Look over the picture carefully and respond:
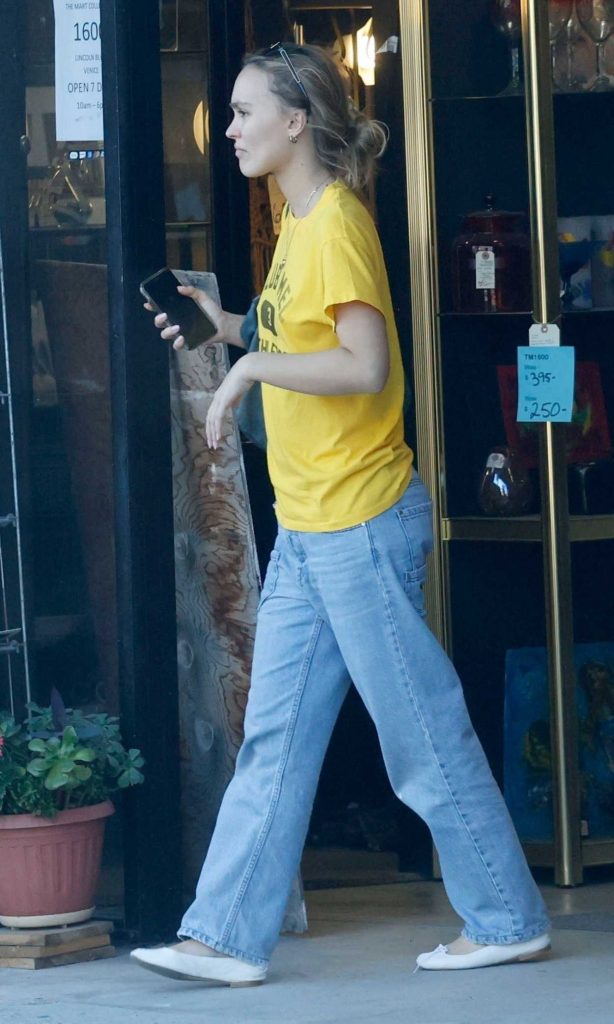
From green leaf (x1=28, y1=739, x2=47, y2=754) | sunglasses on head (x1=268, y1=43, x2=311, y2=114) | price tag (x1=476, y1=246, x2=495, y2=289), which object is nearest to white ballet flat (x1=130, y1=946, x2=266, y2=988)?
green leaf (x1=28, y1=739, x2=47, y2=754)

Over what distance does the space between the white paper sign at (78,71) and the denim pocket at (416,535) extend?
1082mm

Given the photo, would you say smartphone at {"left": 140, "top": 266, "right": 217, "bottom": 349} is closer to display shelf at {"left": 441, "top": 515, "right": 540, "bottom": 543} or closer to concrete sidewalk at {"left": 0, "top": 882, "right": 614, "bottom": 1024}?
display shelf at {"left": 441, "top": 515, "right": 540, "bottom": 543}

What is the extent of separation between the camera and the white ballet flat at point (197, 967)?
3152 millimetres

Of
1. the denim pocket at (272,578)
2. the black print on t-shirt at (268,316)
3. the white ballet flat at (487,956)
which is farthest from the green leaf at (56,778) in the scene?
the black print on t-shirt at (268,316)

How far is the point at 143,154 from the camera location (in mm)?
3432

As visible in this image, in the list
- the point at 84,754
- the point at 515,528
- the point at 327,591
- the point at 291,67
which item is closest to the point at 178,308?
the point at 291,67

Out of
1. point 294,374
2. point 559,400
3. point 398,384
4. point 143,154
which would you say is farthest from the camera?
point 559,400

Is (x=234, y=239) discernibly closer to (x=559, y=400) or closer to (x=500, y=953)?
(x=559, y=400)

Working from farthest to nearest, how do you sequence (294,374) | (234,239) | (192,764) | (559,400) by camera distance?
(234,239), (559,400), (192,764), (294,374)

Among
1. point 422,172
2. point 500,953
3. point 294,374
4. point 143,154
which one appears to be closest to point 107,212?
point 143,154

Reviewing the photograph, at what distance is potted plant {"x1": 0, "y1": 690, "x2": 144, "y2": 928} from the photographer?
333 cm

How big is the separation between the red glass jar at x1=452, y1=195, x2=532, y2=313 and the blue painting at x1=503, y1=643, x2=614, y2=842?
91cm

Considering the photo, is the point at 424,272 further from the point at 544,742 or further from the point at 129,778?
the point at 129,778

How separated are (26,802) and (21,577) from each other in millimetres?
584
